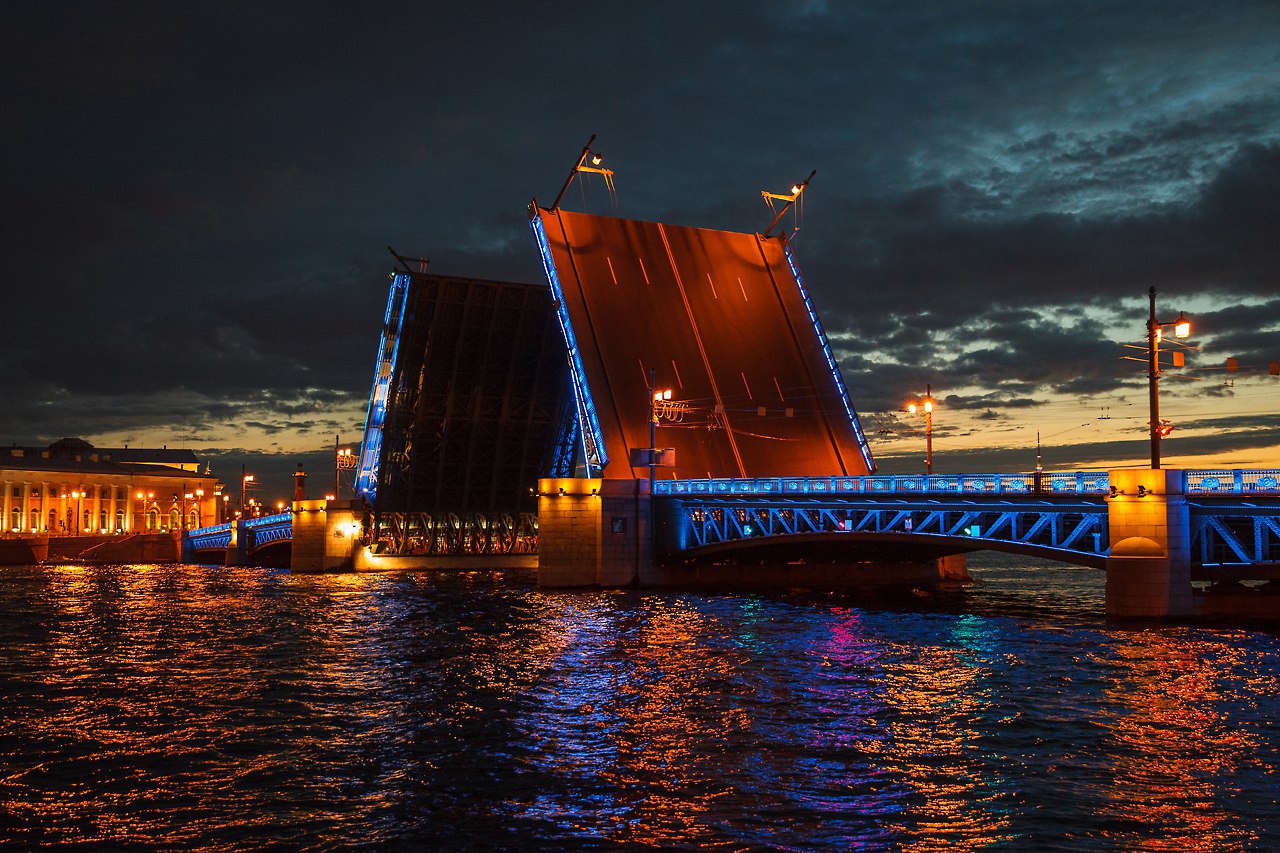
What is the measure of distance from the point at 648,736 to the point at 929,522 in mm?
22039

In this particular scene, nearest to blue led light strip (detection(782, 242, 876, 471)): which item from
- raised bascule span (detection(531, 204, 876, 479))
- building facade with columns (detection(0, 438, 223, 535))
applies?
raised bascule span (detection(531, 204, 876, 479))

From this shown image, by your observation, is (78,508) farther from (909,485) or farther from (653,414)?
(909,485)

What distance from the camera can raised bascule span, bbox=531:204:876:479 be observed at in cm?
4819

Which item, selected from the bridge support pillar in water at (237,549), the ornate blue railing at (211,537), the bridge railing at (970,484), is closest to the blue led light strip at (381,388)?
the bridge railing at (970,484)

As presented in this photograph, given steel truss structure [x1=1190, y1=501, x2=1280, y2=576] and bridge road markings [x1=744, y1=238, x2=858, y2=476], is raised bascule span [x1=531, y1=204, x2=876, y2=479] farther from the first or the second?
steel truss structure [x1=1190, y1=501, x2=1280, y2=576]

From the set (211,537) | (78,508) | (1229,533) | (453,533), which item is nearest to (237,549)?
(211,537)

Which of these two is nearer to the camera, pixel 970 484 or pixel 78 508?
pixel 970 484

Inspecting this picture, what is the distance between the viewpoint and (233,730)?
1773cm

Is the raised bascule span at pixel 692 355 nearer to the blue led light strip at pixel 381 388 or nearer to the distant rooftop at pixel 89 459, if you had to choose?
the blue led light strip at pixel 381 388

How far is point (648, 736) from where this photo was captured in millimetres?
17031

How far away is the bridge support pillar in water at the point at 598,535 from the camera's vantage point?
45.9 m

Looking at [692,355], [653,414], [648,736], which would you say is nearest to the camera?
[648,736]

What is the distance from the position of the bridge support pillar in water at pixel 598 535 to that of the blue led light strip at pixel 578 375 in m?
1.66

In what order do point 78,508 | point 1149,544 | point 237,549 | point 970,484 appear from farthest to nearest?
point 78,508, point 237,549, point 970,484, point 1149,544
